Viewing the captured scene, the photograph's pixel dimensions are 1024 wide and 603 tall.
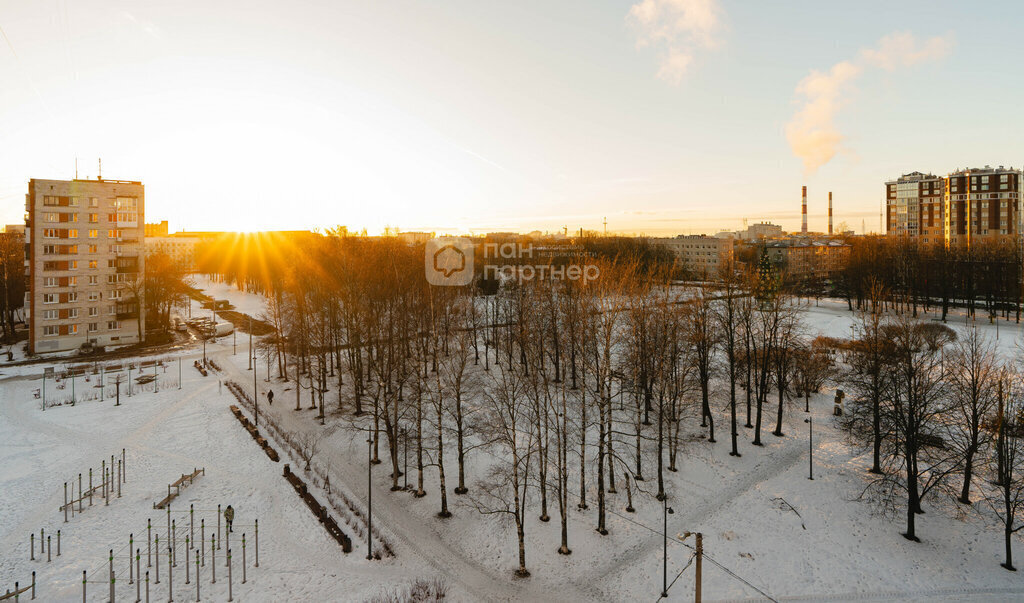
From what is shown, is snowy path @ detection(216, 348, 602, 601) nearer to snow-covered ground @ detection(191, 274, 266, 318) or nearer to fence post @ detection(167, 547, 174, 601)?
fence post @ detection(167, 547, 174, 601)

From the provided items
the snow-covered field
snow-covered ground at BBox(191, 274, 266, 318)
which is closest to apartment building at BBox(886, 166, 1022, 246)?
the snow-covered field

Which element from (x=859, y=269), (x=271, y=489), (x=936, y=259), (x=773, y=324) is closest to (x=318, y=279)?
(x=271, y=489)

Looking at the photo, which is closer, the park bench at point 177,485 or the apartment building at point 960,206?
the park bench at point 177,485

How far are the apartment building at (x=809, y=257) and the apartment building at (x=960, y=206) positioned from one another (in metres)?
14.7

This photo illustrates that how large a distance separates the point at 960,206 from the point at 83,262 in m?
151

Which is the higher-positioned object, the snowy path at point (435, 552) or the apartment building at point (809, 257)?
the apartment building at point (809, 257)

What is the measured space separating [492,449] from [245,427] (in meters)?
16.3

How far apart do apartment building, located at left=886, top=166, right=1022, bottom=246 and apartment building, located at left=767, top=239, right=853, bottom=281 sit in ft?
48.3

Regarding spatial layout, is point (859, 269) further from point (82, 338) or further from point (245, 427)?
point (82, 338)

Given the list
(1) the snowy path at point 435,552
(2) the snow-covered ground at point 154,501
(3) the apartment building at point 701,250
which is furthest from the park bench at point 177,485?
(3) the apartment building at point 701,250

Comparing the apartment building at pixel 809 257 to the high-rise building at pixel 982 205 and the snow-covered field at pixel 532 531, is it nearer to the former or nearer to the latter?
the high-rise building at pixel 982 205

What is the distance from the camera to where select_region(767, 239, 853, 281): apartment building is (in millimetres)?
121938

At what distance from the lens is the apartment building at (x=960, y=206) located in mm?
98750

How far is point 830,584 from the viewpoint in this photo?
56.4 feet
